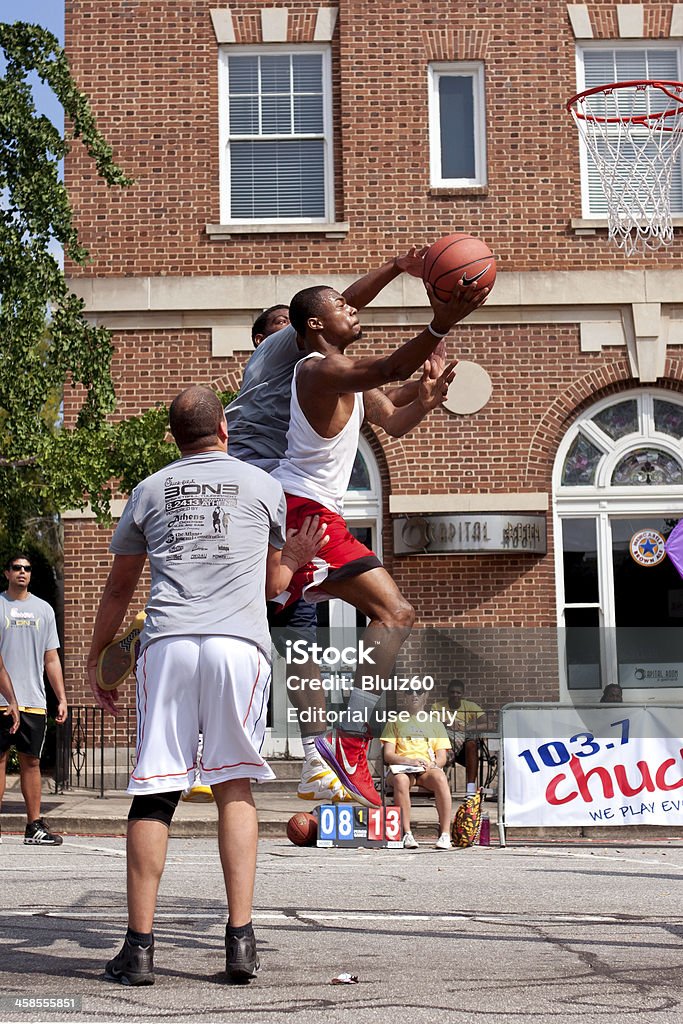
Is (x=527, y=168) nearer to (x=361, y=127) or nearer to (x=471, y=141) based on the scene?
(x=471, y=141)

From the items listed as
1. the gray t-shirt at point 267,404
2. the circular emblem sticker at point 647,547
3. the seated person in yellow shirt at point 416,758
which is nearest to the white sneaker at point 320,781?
the seated person in yellow shirt at point 416,758

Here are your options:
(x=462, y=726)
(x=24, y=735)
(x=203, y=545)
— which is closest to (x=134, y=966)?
(x=203, y=545)

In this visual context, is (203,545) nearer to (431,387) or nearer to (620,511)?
(431,387)

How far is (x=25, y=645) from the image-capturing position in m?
11.6

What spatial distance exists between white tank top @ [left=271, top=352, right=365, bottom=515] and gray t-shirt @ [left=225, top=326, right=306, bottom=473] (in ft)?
0.31

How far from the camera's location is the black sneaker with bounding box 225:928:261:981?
5.03m

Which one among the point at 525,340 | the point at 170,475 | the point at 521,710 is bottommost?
the point at 521,710

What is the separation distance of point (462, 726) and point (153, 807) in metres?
5.03

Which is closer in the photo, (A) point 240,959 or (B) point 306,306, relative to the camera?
(A) point 240,959

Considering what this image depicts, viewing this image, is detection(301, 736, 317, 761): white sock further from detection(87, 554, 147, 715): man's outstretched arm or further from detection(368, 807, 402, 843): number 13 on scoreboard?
detection(368, 807, 402, 843): number 13 on scoreboard

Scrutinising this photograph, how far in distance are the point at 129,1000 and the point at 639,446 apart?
45.8ft

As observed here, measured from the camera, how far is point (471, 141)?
709 inches

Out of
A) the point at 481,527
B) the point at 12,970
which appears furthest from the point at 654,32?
the point at 12,970

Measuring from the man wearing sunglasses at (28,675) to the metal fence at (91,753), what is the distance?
3.62m
